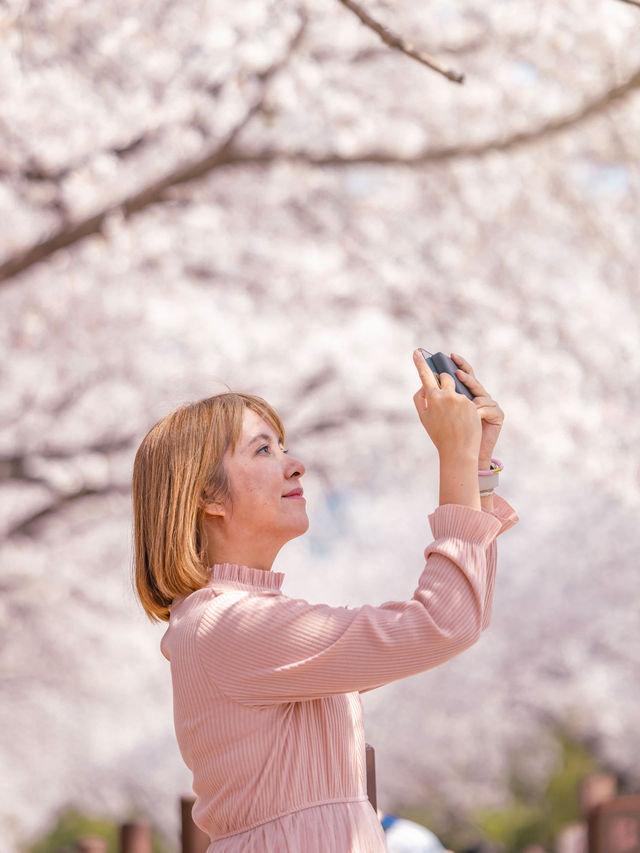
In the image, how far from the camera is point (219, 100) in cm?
446

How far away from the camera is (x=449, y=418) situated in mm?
1088

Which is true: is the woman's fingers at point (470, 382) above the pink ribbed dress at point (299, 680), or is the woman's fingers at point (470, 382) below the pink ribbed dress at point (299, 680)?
above

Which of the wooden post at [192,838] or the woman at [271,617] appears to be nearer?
the woman at [271,617]

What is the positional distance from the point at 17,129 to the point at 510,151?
2.49m

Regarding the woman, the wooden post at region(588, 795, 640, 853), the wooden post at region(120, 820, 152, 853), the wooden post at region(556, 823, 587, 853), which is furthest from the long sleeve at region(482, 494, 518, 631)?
the wooden post at region(556, 823, 587, 853)

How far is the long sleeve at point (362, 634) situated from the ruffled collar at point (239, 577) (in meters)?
0.11

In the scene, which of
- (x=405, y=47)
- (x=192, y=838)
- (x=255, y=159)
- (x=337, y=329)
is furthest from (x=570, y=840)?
(x=405, y=47)

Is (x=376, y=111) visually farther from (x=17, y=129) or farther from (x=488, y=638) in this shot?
(x=488, y=638)

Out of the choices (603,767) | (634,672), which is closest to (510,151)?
(634,672)

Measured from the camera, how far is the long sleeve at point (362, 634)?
1009mm

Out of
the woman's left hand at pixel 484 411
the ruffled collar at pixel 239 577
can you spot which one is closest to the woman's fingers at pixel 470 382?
the woman's left hand at pixel 484 411

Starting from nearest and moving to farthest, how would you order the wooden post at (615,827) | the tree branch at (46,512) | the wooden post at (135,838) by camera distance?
the wooden post at (615,827) → the wooden post at (135,838) → the tree branch at (46,512)

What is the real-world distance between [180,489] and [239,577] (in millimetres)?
133

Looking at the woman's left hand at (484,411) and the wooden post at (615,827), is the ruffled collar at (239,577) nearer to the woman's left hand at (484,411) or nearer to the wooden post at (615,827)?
the woman's left hand at (484,411)
